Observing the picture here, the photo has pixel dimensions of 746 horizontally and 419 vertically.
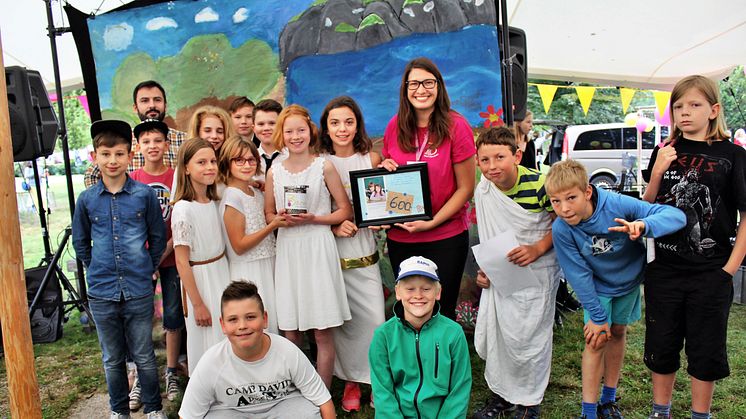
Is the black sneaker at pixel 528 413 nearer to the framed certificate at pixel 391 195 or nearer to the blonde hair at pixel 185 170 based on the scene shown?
the framed certificate at pixel 391 195

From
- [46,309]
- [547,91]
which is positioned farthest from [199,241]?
[547,91]

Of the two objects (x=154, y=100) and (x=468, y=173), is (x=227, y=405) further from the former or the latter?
(x=154, y=100)

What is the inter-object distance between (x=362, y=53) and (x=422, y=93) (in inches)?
63.1

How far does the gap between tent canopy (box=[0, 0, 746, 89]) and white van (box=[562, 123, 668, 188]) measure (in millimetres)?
5813

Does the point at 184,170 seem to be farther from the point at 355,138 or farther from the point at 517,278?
the point at 517,278

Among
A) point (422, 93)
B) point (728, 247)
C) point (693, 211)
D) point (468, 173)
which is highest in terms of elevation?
point (422, 93)

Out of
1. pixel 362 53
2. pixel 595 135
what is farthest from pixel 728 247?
pixel 595 135

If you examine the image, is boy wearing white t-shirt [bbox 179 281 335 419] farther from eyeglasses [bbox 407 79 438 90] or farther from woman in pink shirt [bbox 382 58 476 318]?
eyeglasses [bbox 407 79 438 90]

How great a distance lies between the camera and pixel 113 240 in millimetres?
2988

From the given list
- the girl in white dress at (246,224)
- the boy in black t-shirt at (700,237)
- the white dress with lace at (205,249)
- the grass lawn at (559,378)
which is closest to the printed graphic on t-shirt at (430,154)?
the girl in white dress at (246,224)

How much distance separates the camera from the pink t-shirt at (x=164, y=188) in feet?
11.4

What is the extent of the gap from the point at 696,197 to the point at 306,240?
1.93 metres

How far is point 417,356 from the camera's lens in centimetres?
251

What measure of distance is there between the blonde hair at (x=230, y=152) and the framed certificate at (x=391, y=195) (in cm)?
58
